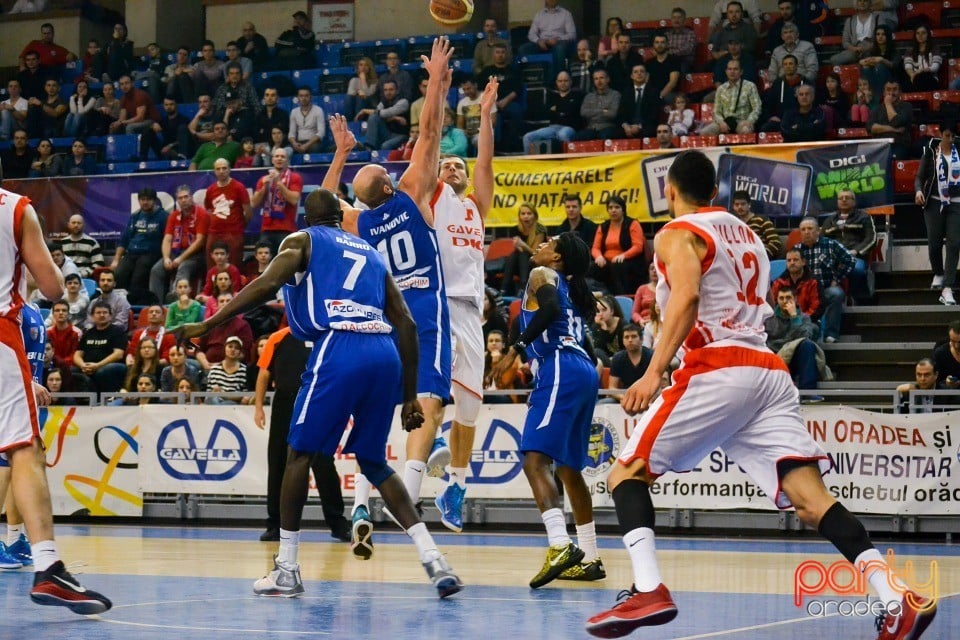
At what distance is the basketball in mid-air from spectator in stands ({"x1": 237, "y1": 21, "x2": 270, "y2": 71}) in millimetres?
10196

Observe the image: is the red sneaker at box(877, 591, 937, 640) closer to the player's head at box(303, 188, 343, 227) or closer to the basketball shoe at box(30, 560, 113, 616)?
the basketball shoe at box(30, 560, 113, 616)

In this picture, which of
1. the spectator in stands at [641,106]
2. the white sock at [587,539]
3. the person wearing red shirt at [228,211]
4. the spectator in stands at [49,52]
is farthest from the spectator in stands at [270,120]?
the white sock at [587,539]

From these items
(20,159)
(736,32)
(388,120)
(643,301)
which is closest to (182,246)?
(388,120)

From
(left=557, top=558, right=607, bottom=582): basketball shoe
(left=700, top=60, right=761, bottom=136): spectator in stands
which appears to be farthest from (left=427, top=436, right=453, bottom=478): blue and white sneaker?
(left=700, top=60, right=761, bottom=136): spectator in stands

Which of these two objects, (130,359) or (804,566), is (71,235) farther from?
(804,566)

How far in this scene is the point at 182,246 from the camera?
741 inches

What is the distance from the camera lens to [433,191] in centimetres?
879

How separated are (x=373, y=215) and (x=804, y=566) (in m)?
3.70

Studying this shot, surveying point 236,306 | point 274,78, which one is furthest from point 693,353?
point 274,78

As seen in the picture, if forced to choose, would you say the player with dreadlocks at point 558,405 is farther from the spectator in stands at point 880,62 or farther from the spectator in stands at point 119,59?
the spectator in stands at point 119,59

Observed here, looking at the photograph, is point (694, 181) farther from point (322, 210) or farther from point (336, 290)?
point (322, 210)

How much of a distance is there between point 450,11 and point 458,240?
6392 millimetres

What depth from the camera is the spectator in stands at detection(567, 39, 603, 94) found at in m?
20.5

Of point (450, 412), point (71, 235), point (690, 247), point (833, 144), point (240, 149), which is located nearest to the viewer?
point (690, 247)
